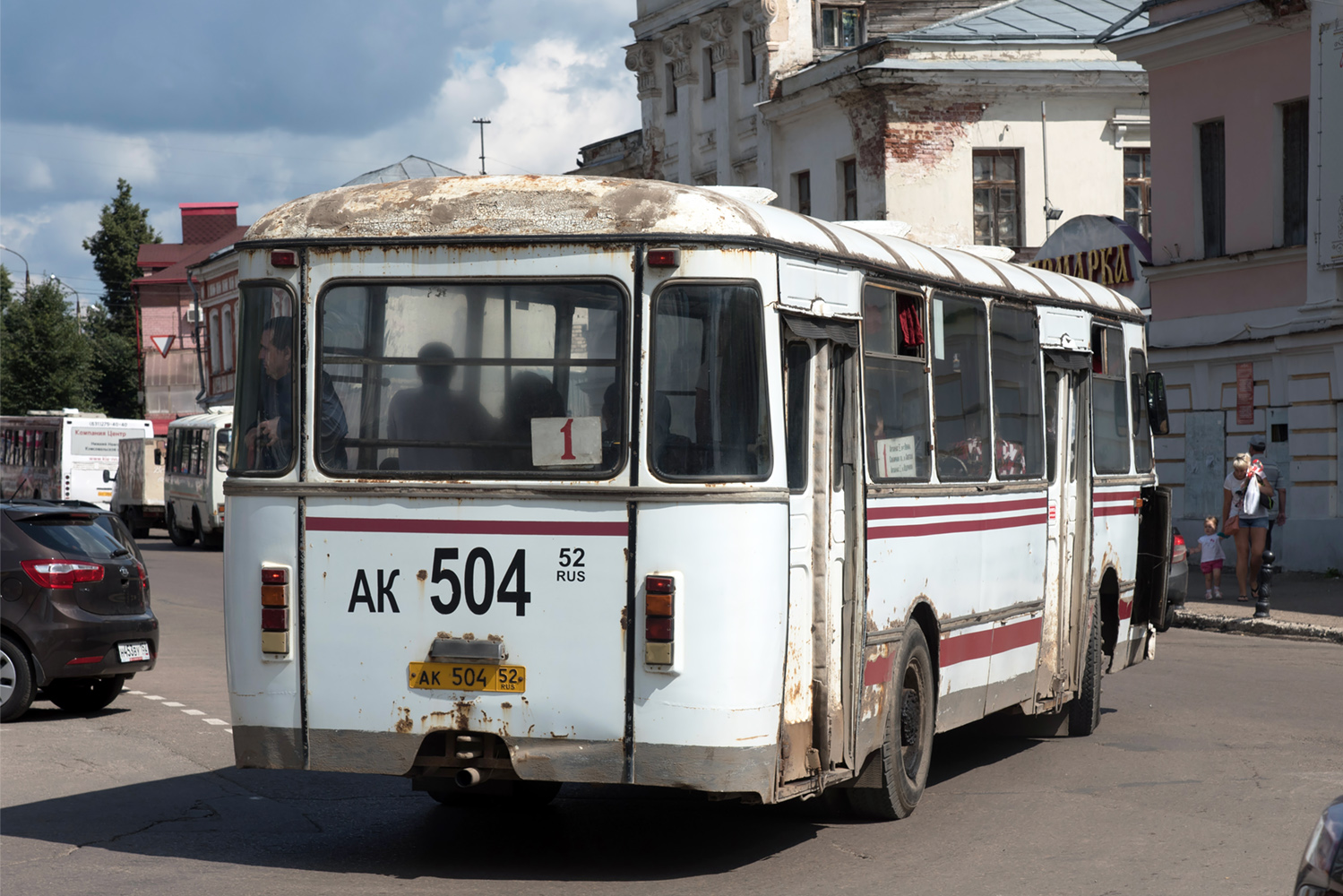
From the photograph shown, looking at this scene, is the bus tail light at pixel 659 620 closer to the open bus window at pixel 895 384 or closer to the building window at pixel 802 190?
the open bus window at pixel 895 384

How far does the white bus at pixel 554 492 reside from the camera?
7.46 m

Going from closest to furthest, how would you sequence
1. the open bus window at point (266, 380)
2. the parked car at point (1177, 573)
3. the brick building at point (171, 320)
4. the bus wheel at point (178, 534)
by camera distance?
1. the open bus window at point (266, 380)
2. the parked car at point (1177, 573)
3. the bus wheel at point (178, 534)
4. the brick building at point (171, 320)

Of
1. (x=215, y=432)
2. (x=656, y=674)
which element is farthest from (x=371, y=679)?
(x=215, y=432)

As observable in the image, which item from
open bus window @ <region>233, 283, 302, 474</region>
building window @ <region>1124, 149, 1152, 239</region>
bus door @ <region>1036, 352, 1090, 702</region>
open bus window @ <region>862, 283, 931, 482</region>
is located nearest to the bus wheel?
building window @ <region>1124, 149, 1152, 239</region>

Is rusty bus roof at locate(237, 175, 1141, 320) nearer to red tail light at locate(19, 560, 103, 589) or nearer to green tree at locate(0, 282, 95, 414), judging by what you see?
red tail light at locate(19, 560, 103, 589)

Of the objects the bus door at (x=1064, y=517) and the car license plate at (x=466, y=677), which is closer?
the car license plate at (x=466, y=677)

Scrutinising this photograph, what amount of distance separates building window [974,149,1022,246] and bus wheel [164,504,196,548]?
63.6 feet

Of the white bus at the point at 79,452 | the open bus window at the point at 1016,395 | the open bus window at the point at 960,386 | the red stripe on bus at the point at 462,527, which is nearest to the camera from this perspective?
the red stripe on bus at the point at 462,527

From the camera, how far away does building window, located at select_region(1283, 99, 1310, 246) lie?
25.6m

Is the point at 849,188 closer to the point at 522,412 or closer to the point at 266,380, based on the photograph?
the point at 266,380

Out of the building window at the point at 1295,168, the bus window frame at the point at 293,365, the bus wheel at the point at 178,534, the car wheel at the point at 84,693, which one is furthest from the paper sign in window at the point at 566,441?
the bus wheel at the point at 178,534

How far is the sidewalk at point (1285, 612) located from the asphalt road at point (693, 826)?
20.8ft

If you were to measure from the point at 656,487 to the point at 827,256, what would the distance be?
155 cm

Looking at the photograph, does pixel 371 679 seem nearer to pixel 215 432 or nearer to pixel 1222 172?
pixel 1222 172
